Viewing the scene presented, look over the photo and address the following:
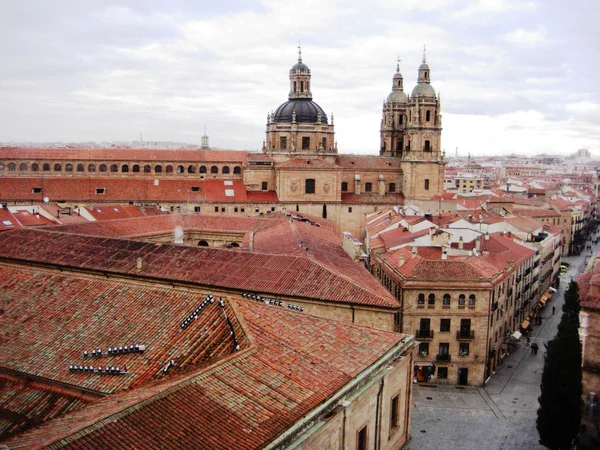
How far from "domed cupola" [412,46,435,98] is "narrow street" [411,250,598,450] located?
150 feet

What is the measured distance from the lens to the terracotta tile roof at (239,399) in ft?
41.8

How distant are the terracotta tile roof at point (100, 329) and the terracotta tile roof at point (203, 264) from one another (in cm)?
606

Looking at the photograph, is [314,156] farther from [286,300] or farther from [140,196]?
[286,300]

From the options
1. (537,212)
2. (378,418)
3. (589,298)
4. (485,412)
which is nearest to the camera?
(378,418)

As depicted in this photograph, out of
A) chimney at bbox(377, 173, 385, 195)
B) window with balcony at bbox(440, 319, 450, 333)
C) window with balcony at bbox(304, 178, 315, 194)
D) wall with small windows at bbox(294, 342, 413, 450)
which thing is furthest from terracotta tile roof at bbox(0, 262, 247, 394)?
chimney at bbox(377, 173, 385, 195)

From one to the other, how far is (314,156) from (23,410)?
6982 cm

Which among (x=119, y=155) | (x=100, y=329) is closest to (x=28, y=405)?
(x=100, y=329)

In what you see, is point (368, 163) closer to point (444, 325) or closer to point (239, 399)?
point (444, 325)

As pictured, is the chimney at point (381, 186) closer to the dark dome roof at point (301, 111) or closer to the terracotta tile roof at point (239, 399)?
the dark dome roof at point (301, 111)

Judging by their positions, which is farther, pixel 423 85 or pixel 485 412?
pixel 423 85

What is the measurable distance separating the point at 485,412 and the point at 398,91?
69205 mm

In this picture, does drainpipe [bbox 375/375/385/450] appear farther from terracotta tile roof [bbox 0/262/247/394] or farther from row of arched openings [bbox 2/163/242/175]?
row of arched openings [bbox 2/163/242/175]

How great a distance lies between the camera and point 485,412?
119 ft

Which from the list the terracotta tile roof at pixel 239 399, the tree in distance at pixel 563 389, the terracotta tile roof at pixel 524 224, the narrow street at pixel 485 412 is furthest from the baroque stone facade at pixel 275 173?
the terracotta tile roof at pixel 239 399
